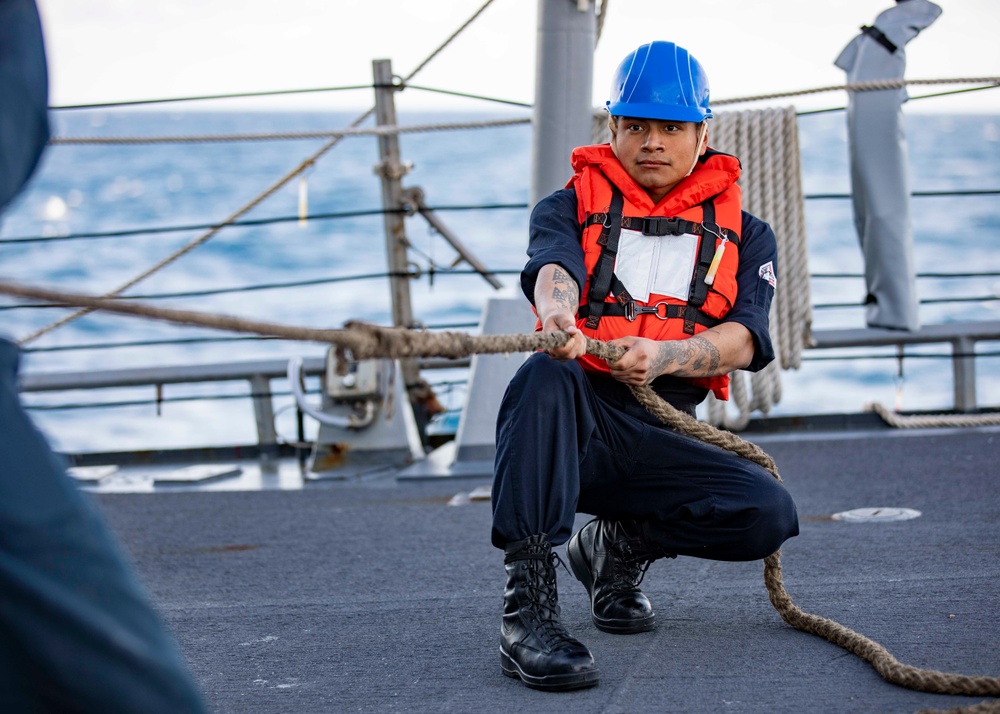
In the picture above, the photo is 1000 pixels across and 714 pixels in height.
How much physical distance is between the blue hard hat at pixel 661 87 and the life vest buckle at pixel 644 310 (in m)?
0.36

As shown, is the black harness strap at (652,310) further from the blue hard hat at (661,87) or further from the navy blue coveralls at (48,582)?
the navy blue coveralls at (48,582)

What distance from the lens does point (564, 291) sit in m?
2.00

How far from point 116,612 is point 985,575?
1.92m

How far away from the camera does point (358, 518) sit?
324 cm

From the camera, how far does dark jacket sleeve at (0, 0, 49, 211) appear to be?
107 centimetres

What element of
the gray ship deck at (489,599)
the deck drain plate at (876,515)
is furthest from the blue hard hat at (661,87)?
the deck drain plate at (876,515)

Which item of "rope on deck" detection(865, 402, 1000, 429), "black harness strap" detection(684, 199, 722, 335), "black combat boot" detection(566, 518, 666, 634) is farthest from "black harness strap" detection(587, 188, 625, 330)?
"rope on deck" detection(865, 402, 1000, 429)

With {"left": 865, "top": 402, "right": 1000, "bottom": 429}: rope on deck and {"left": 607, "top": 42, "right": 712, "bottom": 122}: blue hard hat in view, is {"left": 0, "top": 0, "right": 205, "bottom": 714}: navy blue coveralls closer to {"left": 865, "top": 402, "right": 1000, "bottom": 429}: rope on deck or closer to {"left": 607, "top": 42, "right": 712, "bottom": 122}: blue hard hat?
{"left": 607, "top": 42, "right": 712, "bottom": 122}: blue hard hat

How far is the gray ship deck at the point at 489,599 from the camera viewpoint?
182 cm

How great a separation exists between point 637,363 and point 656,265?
0.24 meters

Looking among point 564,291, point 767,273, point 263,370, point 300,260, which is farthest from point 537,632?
point 300,260

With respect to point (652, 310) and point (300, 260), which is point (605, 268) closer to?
point (652, 310)

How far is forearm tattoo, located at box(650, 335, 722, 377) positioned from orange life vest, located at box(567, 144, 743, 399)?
0.06 m

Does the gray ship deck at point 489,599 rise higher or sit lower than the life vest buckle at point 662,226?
lower
